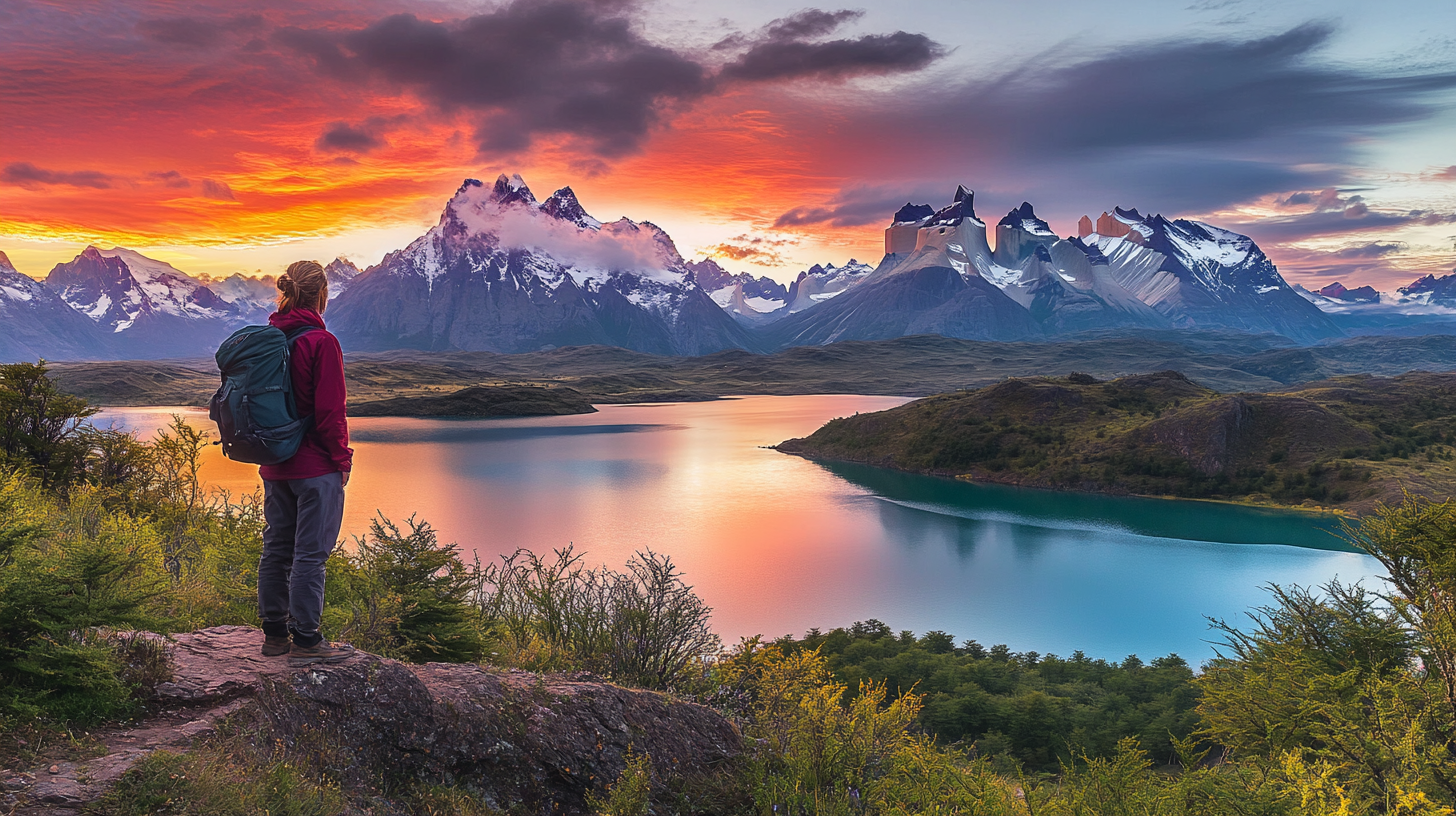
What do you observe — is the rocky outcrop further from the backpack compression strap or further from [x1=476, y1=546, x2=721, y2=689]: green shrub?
[x1=476, y1=546, x2=721, y2=689]: green shrub

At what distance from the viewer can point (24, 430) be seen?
2653 cm

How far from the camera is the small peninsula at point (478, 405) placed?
172 metres

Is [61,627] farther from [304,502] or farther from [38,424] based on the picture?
[38,424]

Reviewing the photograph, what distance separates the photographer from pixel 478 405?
576ft

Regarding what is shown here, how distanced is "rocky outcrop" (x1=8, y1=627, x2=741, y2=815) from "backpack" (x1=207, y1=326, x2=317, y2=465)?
7.21 feet

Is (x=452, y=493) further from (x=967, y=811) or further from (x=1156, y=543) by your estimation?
(x=967, y=811)

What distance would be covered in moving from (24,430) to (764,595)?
34.9 metres

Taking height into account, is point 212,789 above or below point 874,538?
above

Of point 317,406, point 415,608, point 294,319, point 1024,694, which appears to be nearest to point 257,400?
point 317,406

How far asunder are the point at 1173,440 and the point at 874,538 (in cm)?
5648

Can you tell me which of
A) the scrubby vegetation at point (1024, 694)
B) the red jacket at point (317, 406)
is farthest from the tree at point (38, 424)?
the scrubby vegetation at point (1024, 694)

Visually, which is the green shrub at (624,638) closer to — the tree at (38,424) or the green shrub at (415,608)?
the green shrub at (415,608)

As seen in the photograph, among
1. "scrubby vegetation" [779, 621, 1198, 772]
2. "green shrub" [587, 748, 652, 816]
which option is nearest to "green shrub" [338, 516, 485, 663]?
"green shrub" [587, 748, 652, 816]

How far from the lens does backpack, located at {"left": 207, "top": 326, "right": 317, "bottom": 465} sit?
23.8 ft
